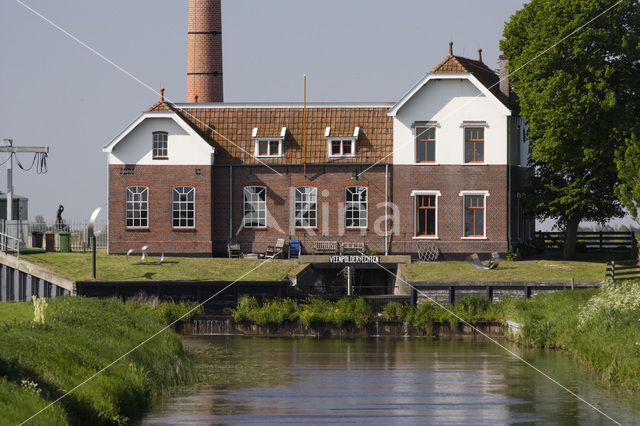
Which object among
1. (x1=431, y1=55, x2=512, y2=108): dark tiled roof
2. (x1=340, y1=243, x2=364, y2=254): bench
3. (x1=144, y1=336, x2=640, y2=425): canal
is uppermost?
(x1=431, y1=55, x2=512, y2=108): dark tiled roof

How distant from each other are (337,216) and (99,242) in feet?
47.6

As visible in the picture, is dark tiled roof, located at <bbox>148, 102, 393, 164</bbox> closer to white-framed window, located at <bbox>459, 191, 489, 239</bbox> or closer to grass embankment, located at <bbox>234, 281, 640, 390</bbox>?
white-framed window, located at <bbox>459, 191, 489, 239</bbox>

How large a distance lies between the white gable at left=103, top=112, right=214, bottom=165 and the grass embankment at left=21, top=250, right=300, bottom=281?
4568 mm

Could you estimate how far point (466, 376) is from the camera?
23.3m

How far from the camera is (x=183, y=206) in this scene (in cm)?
4434

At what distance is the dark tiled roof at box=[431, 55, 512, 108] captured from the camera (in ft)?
Result: 142

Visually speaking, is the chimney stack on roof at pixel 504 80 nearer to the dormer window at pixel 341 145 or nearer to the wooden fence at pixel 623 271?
the dormer window at pixel 341 145

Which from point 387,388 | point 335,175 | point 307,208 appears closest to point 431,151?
point 335,175

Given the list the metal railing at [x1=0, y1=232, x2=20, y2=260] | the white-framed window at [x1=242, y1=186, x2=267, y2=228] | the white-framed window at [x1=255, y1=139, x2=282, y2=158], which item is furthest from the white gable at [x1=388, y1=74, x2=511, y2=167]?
the metal railing at [x1=0, y1=232, x2=20, y2=260]

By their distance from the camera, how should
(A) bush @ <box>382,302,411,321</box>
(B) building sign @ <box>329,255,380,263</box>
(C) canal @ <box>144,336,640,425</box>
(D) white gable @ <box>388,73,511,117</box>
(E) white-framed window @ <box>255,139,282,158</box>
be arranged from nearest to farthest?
(C) canal @ <box>144,336,640,425</box> → (A) bush @ <box>382,302,411,321</box> → (B) building sign @ <box>329,255,380,263</box> → (D) white gable @ <box>388,73,511,117</box> → (E) white-framed window @ <box>255,139,282,158</box>

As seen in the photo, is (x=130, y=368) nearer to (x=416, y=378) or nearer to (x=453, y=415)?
(x=453, y=415)

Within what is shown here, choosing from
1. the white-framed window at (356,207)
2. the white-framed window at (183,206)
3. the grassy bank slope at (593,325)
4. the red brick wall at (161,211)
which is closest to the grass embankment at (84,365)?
the grassy bank slope at (593,325)

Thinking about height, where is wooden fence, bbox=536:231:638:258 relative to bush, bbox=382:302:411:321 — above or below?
above

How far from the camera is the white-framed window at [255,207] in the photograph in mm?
44844
